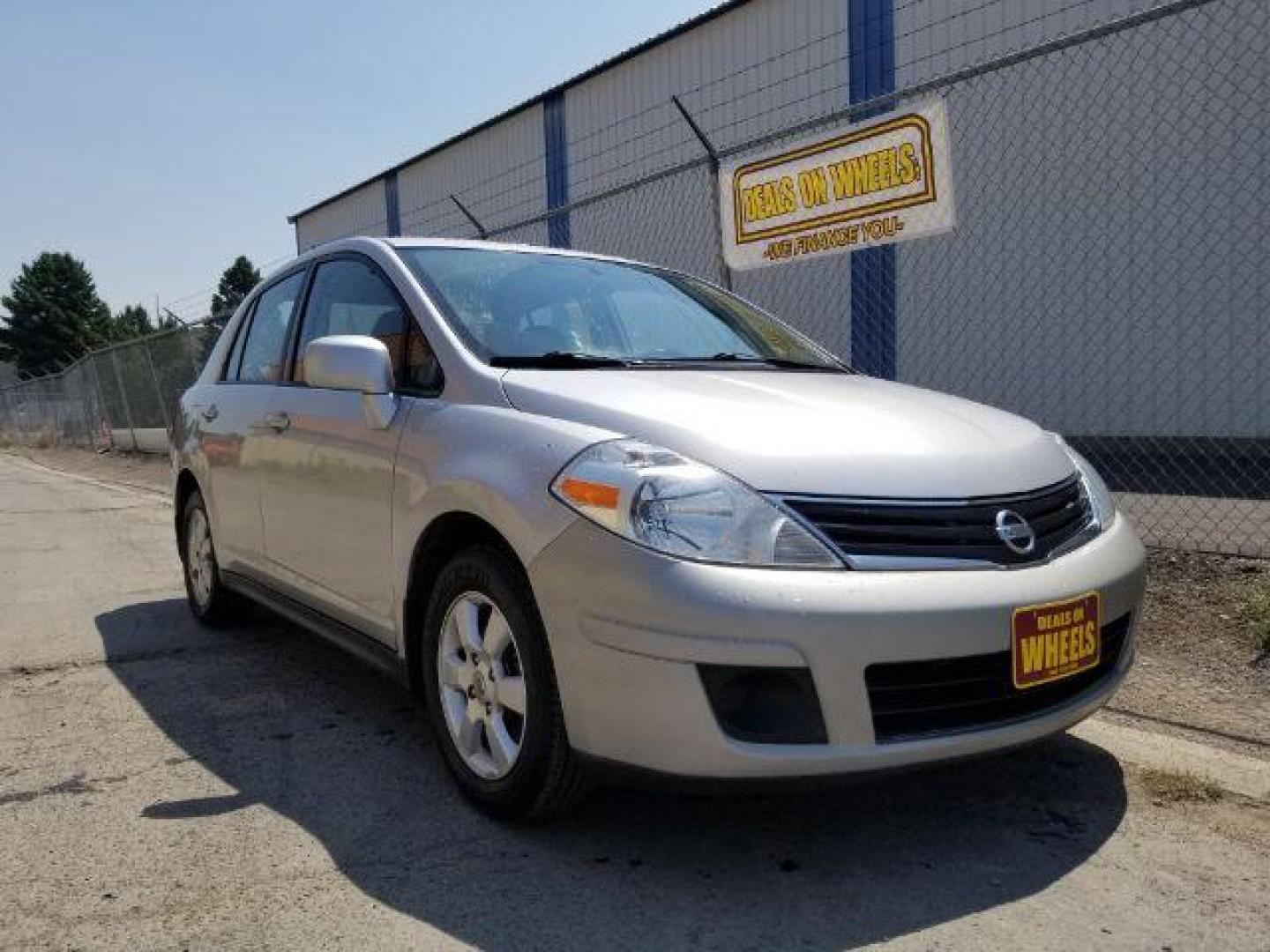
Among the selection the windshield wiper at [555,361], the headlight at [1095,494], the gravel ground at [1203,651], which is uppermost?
the windshield wiper at [555,361]

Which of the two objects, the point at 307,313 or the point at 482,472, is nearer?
the point at 482,472

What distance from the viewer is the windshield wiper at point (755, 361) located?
3301mm

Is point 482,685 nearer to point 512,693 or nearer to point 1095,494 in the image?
point 512,693

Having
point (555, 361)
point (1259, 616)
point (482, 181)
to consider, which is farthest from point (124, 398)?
point (1259, 616)

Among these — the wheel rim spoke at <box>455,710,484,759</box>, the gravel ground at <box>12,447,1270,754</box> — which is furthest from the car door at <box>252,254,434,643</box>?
the gravel ground at <box>12,447,1270,754</box>

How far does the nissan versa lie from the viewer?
2193 mm

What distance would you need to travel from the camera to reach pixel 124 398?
65.3 feet

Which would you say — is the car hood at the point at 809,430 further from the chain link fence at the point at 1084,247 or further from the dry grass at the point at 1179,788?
the chain link fence at the point at 1084,247

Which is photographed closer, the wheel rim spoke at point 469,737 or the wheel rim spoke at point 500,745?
the wheel rim spoke at point 500,745

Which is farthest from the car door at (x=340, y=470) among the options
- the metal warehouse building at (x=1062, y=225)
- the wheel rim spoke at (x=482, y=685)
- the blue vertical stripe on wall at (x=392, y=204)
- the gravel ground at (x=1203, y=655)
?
the blue vertical stripe on wall at (x=392, y=204)

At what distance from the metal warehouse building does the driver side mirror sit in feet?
15.5

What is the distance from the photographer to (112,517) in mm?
9734

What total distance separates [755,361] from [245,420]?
82.6 inches

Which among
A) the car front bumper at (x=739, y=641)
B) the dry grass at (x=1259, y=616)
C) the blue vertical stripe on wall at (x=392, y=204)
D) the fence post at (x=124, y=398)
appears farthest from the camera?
the blue vertical stripe on wall at (x=392, y=204)
